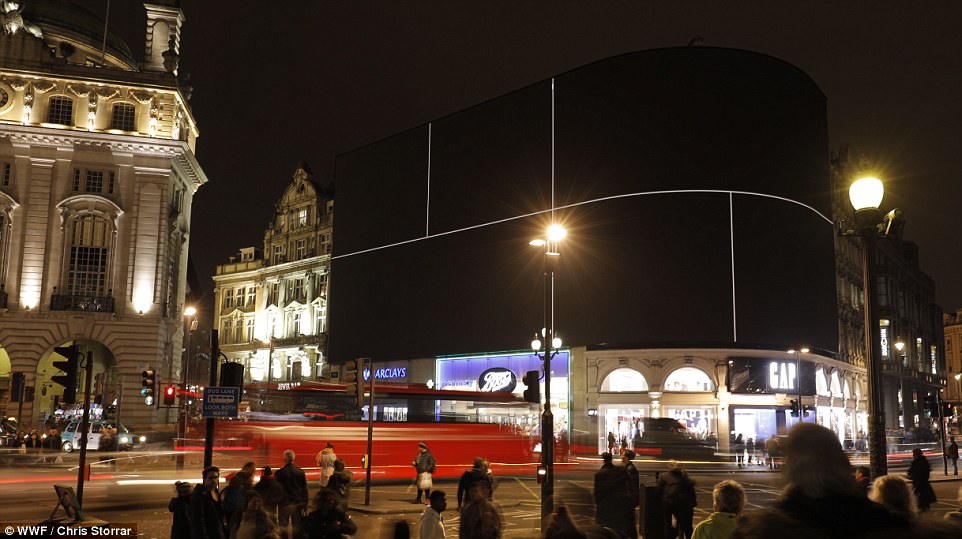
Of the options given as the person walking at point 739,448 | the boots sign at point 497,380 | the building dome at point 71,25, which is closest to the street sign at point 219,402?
the person walking at point 739,448

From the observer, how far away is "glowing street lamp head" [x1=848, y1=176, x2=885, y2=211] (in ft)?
36.0

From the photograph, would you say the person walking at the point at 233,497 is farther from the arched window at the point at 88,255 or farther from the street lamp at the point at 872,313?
the arched window at the point at 88,255

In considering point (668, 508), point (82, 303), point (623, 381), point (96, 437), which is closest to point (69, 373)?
point (668, 508)

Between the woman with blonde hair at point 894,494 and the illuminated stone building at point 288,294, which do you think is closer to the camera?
the woman with blonde hair at point 894,494

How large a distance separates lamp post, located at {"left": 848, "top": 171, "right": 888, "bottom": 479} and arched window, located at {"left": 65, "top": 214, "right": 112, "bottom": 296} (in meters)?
54.9

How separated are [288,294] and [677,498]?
7716 centimetres

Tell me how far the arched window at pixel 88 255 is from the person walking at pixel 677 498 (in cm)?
5155

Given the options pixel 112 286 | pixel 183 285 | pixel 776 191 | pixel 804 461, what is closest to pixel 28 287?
pixel 112 286

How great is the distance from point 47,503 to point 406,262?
155ft

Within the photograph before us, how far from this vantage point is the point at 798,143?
57.9 metres

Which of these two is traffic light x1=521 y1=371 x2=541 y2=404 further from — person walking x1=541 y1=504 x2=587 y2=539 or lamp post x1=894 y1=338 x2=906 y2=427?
lamp post x1=894 y1=338 x2=906 y2=427

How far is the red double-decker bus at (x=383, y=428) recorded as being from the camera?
30609 mm

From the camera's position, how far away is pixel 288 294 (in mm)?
87375

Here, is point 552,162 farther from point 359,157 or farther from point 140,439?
point 140,439
